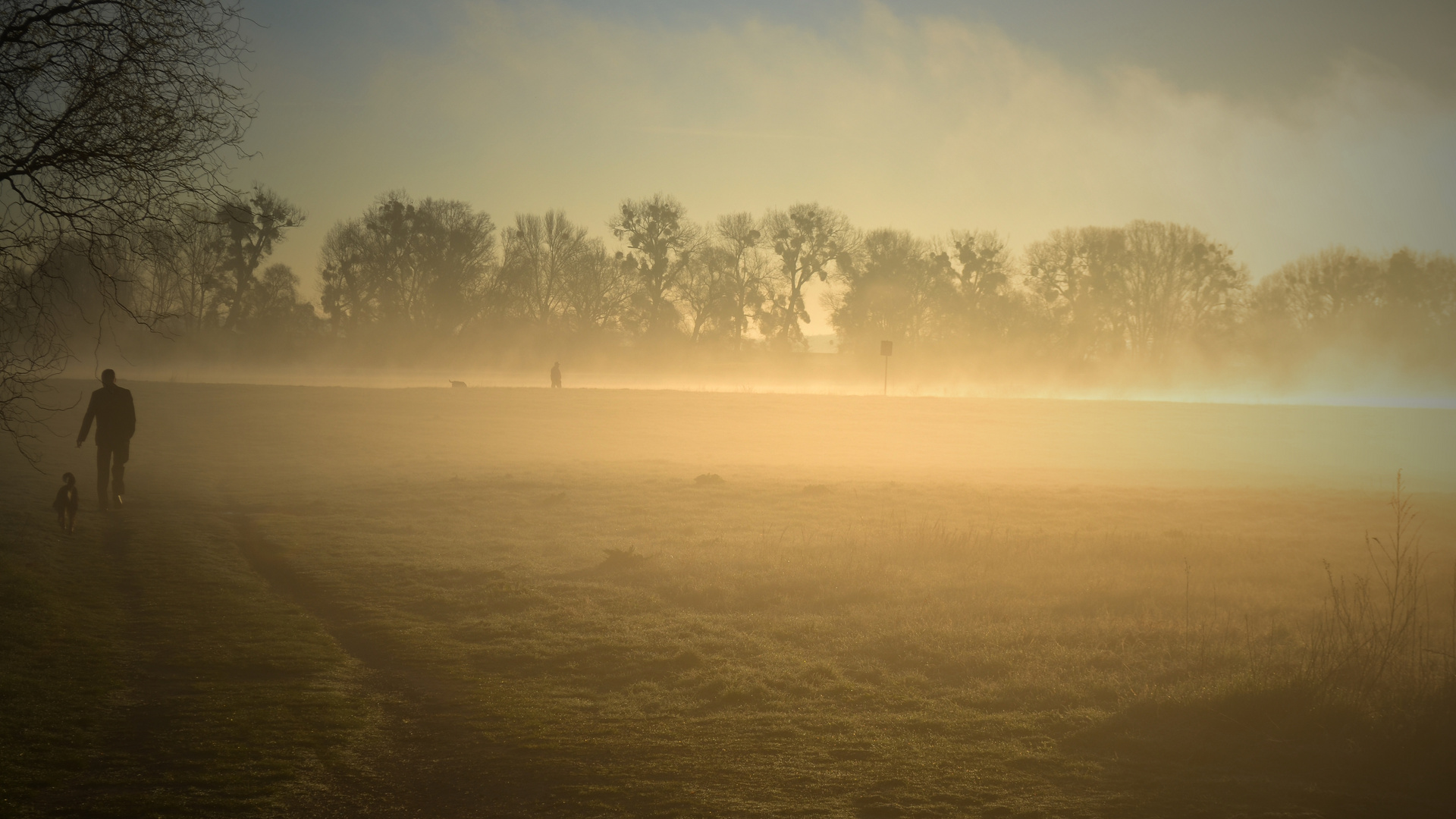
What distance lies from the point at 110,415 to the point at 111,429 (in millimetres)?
245

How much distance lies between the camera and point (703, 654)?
26.0 ft

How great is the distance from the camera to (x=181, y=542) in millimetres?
12422

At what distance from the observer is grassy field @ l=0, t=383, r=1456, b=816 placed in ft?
16.8

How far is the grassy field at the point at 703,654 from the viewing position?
512 centimetres

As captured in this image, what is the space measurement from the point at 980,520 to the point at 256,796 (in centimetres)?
1281

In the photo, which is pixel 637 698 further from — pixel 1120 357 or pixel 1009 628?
pixel 1120 357

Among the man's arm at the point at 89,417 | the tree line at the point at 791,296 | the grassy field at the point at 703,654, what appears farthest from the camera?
the tree line at the point at 791,296

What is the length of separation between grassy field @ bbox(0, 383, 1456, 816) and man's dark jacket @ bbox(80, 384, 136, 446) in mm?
1367

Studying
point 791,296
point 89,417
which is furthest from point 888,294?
point 89,417

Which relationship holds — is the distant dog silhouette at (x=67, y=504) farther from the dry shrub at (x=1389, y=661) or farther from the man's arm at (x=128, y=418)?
the dry shrub at (x=1389, y=661)

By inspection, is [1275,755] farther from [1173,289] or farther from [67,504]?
[1173,289]

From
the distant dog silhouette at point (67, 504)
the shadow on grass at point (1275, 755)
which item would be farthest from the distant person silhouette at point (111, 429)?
the shadow on grass at point (1275, 755)

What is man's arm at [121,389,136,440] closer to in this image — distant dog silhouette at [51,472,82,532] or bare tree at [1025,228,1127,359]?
distant dog silhouette at [51,472,82,532]

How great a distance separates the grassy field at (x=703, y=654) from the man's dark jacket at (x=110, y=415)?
1.37 metres
